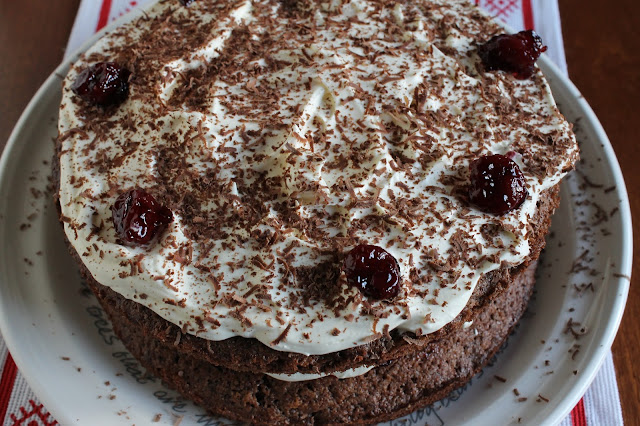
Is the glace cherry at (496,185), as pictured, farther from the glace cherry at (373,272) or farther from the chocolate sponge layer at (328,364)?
the glace cherry at (373,272)

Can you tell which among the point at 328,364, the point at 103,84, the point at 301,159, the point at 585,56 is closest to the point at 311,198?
the point at 301,159

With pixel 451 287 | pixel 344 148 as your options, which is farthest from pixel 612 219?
pixel 344 148

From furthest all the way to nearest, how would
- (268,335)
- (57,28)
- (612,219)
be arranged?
(57,28) → (612,219) → (268,335)

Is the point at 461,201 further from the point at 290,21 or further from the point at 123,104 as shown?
the point at 123,104

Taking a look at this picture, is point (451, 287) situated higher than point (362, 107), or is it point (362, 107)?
point (362, 107)

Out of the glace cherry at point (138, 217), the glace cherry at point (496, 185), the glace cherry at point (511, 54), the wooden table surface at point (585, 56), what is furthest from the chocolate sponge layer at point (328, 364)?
the wooden table surface at point (585, 56)

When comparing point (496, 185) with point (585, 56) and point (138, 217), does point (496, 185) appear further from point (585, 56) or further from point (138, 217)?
point (585, 56)
